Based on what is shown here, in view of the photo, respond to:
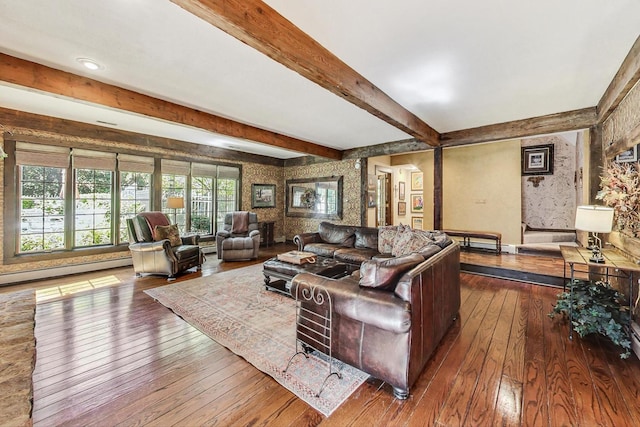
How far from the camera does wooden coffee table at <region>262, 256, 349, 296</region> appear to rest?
3552 millimetres

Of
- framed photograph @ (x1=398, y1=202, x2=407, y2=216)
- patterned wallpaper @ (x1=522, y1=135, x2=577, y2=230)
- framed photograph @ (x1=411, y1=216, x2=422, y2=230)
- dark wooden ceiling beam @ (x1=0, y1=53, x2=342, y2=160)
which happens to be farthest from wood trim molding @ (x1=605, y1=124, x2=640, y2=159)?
framed photograph @ (x1=411, y1=216, x2=422, y2=230)

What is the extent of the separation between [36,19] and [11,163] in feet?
11.8

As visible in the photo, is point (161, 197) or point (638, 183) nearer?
point (638, 183)

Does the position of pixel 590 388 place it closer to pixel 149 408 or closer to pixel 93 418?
pixel 149 408

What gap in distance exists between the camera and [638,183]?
95.9 inches

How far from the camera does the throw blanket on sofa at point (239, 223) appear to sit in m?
6.25

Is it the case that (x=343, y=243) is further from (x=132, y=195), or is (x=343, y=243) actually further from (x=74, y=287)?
(x=132, y=195)

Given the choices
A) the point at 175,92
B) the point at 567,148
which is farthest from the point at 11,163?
the point at 567,148

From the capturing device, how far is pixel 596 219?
8.45ft

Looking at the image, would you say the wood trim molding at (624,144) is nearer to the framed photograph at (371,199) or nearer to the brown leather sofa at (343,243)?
the brown leather sofa at (343,243)

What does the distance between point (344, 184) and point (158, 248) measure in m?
4.55

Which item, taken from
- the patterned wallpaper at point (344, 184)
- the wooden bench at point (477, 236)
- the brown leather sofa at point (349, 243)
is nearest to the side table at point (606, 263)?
the brown leather sofa at point (349, 243)

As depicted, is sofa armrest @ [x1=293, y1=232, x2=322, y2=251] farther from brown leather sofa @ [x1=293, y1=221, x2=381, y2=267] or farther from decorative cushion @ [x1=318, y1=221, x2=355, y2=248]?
decorative cushion @ [x1=318, y1=221, x2=355, y2=248]

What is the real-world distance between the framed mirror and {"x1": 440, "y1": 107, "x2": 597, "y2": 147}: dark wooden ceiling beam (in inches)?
121
